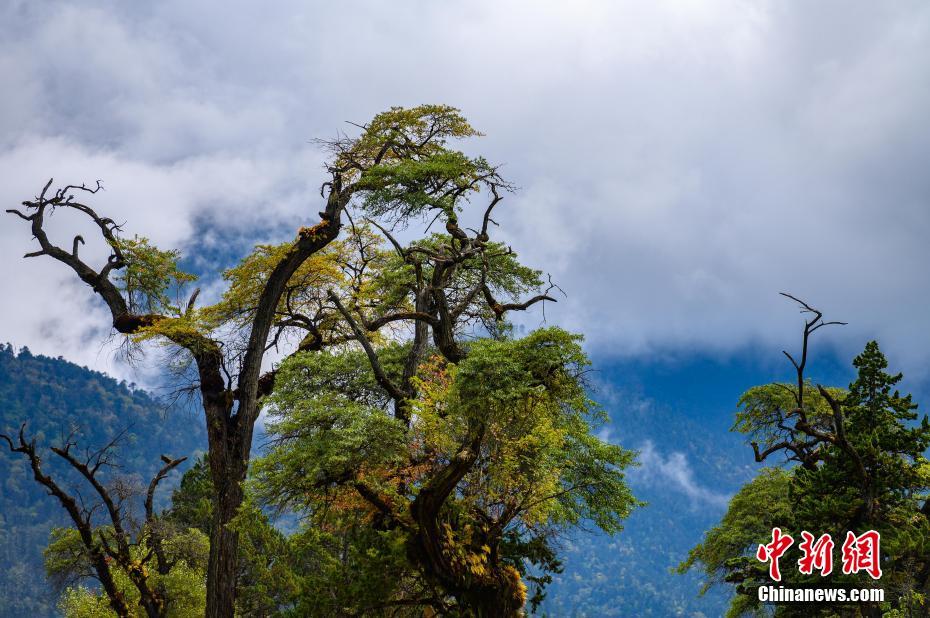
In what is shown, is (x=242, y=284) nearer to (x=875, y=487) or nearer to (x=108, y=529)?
(x=108, y=529)

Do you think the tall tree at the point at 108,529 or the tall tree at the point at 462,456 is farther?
the tall tree at the point at 108,529

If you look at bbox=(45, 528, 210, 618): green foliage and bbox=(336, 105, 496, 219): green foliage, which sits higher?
bbox=(336, 105, 496, 219): green foliage

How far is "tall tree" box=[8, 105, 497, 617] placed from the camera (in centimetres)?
1686

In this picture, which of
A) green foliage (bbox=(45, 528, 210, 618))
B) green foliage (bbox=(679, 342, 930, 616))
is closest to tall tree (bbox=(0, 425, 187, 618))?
green foliage (bbox=(45, 528, 210, 618))

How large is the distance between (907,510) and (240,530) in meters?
13.9

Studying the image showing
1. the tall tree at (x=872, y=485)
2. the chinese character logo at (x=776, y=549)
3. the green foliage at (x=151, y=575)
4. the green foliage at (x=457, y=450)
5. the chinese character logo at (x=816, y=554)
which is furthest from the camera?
the green foliage at (x=151, y=575)

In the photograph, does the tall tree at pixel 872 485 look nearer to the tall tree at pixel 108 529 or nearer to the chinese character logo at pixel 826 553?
the chinese character logo at pixel 826 553

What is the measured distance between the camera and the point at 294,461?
47.1ft

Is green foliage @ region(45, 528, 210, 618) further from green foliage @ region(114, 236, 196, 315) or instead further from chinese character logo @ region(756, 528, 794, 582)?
chinese character logo @ region(756, 528, 794, 582)

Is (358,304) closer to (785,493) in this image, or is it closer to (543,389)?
(543,389)

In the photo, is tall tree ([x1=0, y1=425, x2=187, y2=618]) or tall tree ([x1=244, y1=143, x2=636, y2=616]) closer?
tall tree ([x1=244, y1=143, x2=636, y2=616])

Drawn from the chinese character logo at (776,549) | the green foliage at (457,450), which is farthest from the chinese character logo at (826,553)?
the green foliage at (457,450)

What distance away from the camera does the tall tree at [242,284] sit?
1686 cm

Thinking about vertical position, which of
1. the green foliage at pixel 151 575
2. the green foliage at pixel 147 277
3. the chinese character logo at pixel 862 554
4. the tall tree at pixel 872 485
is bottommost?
the green foliage at pixel 151 575
